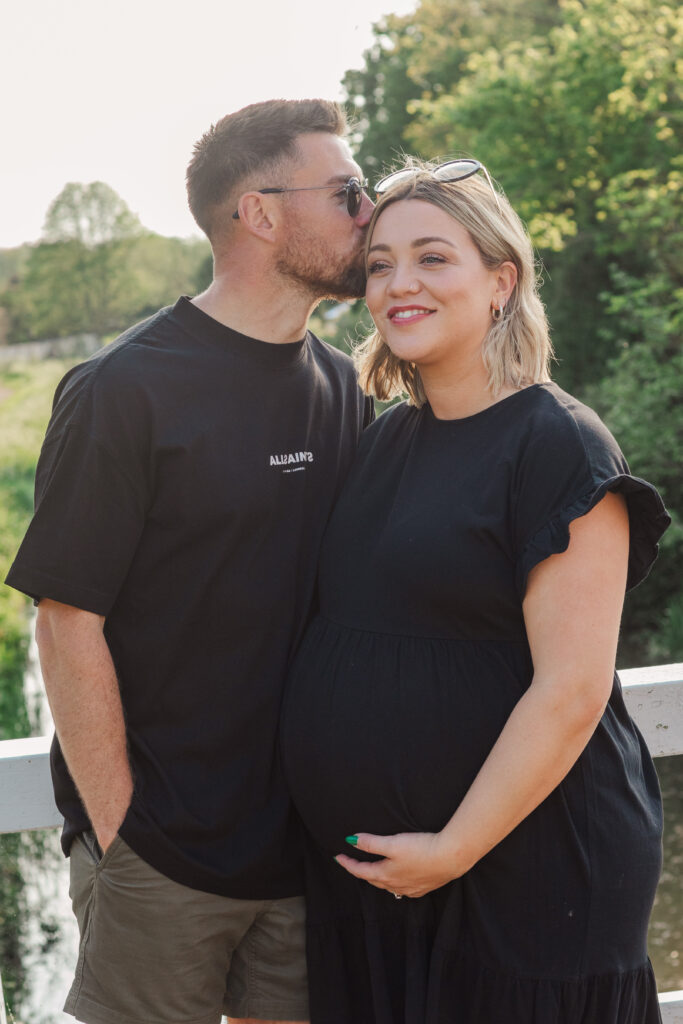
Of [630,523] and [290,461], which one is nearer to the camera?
Answer: [630,523]

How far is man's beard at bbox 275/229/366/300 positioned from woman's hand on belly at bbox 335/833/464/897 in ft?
3.77

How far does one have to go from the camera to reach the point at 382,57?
30.9m

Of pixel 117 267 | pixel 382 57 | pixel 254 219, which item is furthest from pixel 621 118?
pixel 117 267

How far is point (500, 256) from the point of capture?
213 centimetres

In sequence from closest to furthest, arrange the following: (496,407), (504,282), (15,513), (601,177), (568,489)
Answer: (568,489)
(496,407)
(504,282)
(15,513)
(601,177)

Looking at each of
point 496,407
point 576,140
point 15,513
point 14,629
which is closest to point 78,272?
point 15,513

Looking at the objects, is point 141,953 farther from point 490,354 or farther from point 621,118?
point 621,118

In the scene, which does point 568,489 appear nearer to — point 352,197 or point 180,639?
point 180,639

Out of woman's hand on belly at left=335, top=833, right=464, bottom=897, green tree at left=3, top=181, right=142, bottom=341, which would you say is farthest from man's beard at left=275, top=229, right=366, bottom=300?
green tree at left=3, top=181, right=142, bottom=341

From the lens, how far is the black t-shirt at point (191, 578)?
2.02 meters

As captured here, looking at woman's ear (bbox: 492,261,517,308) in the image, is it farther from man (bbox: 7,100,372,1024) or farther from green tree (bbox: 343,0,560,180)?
green tree (bbox: 343,0,560,180)

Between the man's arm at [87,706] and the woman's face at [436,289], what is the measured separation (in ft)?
2.70

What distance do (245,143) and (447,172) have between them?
493 millimetres

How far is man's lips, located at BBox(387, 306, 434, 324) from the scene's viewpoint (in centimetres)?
212
